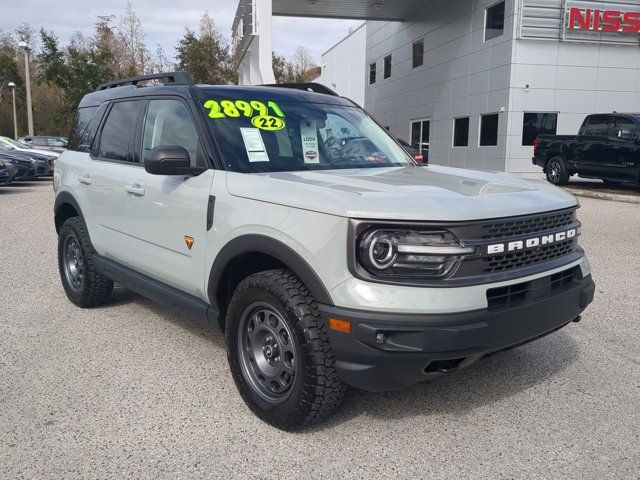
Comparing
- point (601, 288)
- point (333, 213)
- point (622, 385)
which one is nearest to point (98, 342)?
point (333, 213)

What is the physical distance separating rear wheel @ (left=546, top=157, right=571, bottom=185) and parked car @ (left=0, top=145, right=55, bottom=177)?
1536 centimetres

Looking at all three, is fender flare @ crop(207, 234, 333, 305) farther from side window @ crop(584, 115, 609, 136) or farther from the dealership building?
the dealership building

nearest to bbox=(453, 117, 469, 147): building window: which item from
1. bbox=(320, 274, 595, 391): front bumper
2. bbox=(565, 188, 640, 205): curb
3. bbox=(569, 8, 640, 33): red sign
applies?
bbox=(569, 8, 640, 33): red sign

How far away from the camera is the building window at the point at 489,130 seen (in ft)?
72.2

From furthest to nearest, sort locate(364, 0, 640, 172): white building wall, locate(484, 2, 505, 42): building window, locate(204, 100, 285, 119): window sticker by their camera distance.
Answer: locate(484, 2, 505, 42): building window < locate(364, 0, 640, 172): white building wall < locate(204, 100, 285, 119): window sticker

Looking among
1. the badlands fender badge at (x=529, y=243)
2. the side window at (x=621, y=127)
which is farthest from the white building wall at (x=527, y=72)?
the badlands fender badge at (x=529, y=243)

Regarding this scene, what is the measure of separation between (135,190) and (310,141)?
1.31 meters

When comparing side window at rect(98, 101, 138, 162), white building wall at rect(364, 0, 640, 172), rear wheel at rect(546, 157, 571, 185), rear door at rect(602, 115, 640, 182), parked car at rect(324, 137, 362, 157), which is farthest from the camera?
white building wall at rect(364, 0, 640, 172)

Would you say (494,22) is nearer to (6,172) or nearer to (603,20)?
(603,20)

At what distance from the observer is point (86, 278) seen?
493cm

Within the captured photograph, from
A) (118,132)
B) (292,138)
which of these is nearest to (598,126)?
(292,138)

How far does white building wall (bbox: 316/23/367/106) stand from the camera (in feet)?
138

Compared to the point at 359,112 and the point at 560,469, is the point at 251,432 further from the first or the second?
the point at 359,112

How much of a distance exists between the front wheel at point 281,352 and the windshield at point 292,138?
2.80 ft
